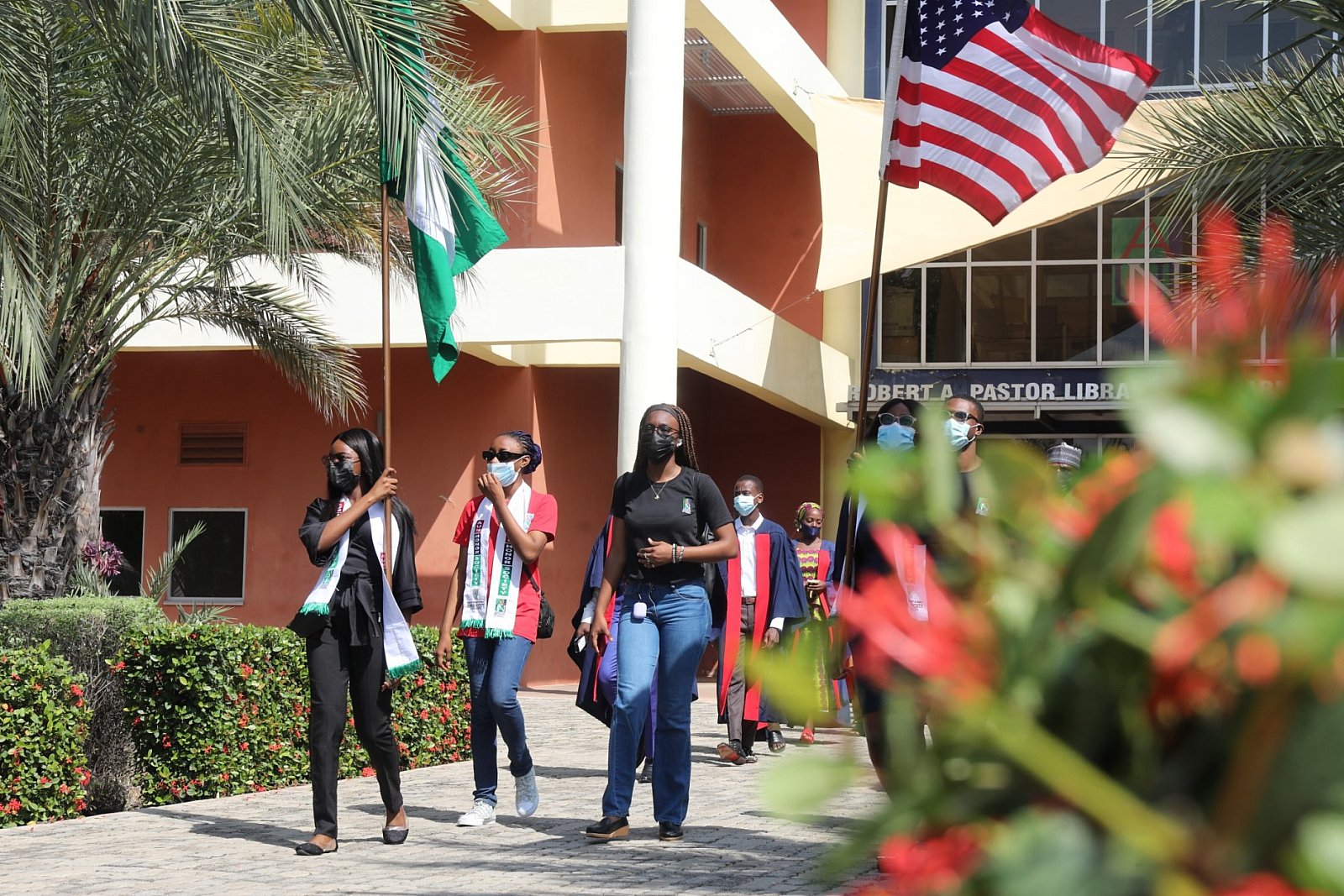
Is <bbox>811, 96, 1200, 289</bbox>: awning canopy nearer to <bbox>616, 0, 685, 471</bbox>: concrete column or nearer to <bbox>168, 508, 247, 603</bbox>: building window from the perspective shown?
<bbox>616, 0, 685, 471</bbox>: concrete column

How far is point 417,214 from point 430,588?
10145mm

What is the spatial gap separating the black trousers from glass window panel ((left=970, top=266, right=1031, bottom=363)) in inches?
651

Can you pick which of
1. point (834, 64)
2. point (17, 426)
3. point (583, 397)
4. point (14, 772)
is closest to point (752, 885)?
point (14, 772)

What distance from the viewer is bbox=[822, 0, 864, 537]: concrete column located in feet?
74.1

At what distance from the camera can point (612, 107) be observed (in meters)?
19.6

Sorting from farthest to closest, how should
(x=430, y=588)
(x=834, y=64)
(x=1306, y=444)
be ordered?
(x=834, y=64)
(x=430, y=588)
(x=1306, y=444)

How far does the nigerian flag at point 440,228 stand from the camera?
831 centimetres

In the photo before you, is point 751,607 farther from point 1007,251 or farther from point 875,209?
point 1007,251

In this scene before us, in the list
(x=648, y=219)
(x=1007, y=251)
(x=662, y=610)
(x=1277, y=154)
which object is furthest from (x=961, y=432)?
(x=1007, y=251)

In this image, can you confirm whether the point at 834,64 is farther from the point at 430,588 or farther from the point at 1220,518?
Result: the point at 1220,518

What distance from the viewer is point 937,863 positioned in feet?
3.12

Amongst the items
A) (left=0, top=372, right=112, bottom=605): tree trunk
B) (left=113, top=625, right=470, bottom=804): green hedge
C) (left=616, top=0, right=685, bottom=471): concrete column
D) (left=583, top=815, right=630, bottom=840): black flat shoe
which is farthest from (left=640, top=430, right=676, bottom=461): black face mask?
(left=616, top=0, right=685, bottom=471): concrete column

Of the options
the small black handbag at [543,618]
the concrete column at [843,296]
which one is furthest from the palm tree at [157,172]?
the concrete column at [843,296]

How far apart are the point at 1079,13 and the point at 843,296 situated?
5.03 metres
